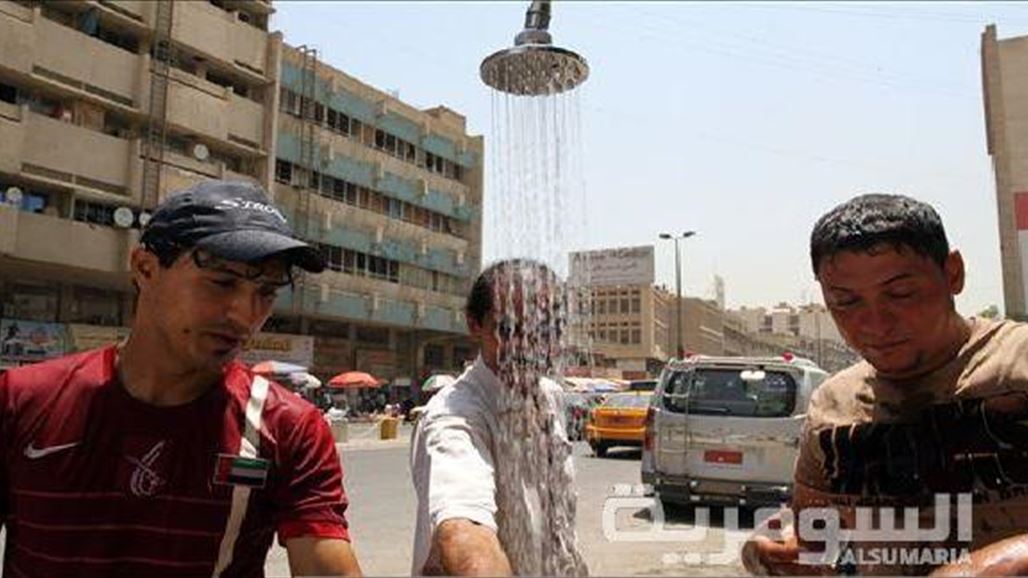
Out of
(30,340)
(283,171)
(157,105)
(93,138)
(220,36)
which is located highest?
(220,36)

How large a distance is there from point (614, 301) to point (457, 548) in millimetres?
82950

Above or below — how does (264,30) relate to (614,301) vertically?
above

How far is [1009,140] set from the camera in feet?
60.7

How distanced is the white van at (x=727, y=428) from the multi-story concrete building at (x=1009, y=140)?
10.3ft

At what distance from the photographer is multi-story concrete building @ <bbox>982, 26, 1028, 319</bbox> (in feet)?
51.2

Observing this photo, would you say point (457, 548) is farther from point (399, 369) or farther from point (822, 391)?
point (399, 369)

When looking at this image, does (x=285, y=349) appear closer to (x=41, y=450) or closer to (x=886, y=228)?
(x=41, y=450)

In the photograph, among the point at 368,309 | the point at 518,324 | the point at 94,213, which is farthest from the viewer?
the point at 368,309

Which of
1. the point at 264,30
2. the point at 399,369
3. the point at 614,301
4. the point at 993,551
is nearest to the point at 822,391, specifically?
the point at 993,551

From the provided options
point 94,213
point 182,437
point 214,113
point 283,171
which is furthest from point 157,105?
point 182,437

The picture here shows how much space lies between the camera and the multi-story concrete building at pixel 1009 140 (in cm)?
1559

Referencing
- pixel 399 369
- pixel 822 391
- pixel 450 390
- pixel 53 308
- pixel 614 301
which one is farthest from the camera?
pixel 614 301

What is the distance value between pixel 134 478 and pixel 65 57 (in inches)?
1191

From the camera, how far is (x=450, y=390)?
2.39 metres
